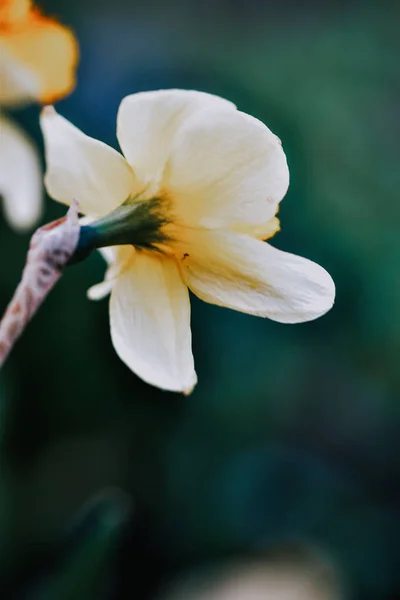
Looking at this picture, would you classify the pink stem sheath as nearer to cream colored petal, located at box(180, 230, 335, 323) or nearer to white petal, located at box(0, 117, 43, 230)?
cream colored petal, located at box(180, 230, 335, 323)

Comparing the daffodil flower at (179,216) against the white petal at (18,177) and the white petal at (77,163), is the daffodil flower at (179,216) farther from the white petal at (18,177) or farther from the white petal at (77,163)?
the white petal at (18,177)

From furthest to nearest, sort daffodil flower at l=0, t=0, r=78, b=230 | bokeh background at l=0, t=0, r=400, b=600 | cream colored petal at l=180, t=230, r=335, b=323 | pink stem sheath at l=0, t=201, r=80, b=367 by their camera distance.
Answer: bokeh background at l=0, t=0, r=400, b=600 < daffodil flower at l=0, t=0, r=78, b=230 < cream colored petal at l=180, t=230, r=335, b=323 < pink stem sheath at l=0, t=201, r=80, b=367

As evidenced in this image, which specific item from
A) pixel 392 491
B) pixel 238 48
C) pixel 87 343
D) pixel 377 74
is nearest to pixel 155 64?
pixel 238 48

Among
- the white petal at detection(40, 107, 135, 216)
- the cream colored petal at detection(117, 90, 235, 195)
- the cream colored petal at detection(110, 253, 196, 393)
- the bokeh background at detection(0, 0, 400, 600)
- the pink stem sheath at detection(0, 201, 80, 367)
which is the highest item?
the cream colored petal at detection(117, 90, 235, 195)

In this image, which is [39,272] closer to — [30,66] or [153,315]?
[153,315]

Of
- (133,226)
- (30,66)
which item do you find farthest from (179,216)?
(30,66)

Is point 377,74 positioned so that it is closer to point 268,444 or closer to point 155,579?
point 268,444

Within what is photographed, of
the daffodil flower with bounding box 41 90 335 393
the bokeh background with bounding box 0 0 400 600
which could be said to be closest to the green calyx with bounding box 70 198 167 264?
the daffodil flower with bounding box 41 90 335 393
